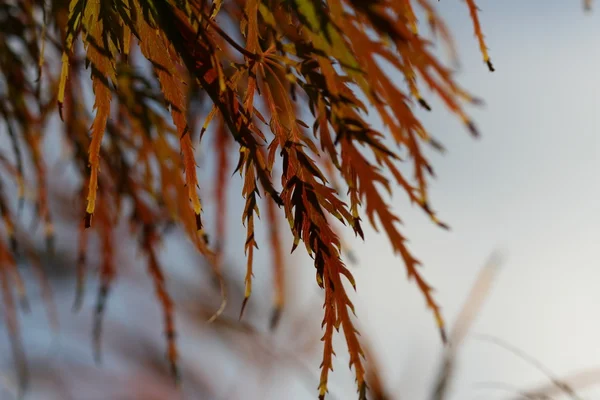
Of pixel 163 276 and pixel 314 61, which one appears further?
pixel 163 276

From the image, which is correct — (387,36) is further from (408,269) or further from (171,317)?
(171,317)

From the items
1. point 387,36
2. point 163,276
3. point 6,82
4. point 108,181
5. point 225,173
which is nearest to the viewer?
point 387,36

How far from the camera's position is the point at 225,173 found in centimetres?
131

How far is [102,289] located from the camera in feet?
3.59

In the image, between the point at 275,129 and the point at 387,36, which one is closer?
the point at 387,36

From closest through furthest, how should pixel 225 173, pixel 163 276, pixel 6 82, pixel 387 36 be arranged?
pixel 387 36
pixel 6 82
pixel 163 276
pixel 225 173

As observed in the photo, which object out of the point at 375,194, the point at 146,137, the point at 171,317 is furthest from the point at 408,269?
the point at 171,317

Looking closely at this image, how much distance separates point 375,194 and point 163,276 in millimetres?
612

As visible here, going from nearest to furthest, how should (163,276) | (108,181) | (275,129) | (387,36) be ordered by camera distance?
(387,36) < (275,129) < (163,276) < (108,181)

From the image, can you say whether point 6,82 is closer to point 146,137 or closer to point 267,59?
point 146,137

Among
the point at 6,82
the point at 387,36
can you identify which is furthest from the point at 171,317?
the point at 387,36

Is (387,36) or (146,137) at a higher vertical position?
(146,137)

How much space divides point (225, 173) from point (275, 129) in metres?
0.80

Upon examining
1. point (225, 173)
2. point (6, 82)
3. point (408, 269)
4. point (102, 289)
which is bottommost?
point (408, 269)
